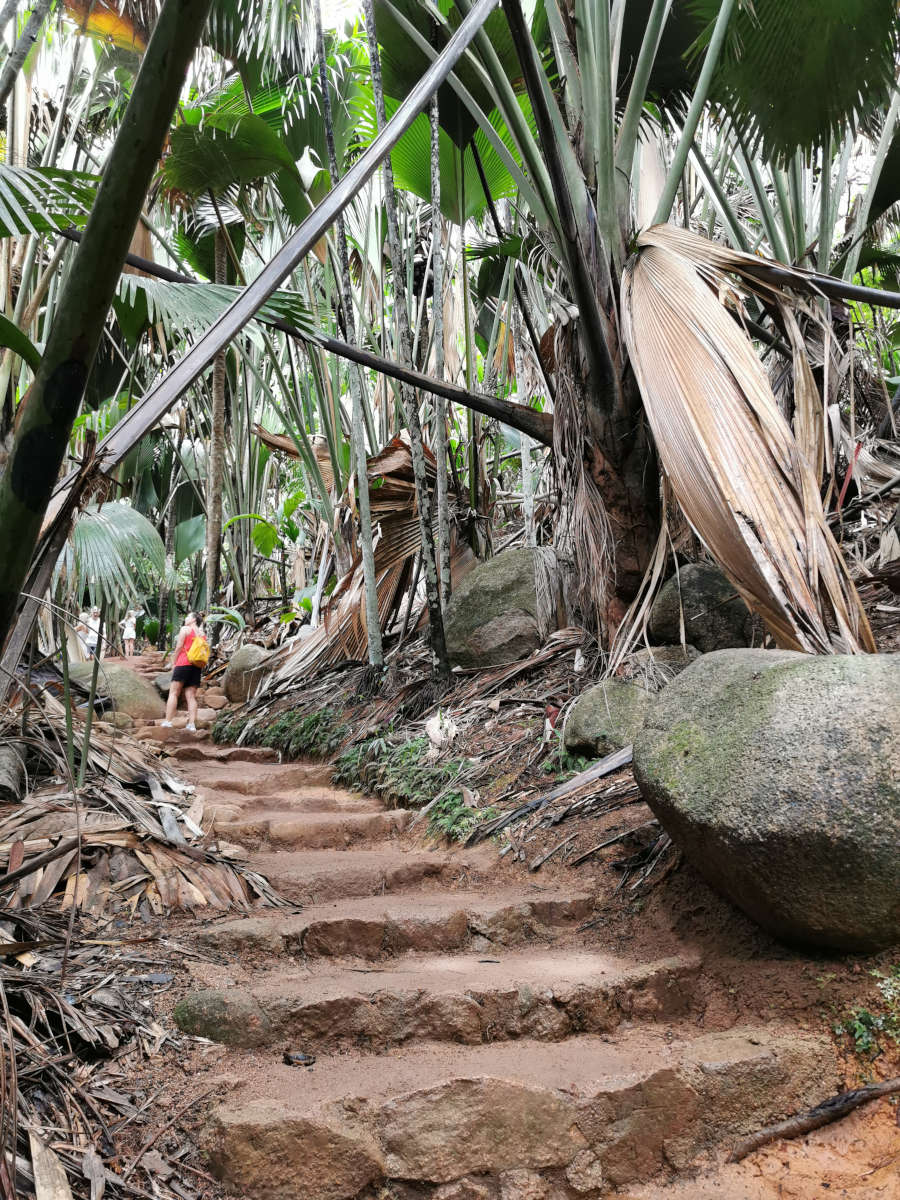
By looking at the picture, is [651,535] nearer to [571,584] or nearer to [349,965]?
[571,584]

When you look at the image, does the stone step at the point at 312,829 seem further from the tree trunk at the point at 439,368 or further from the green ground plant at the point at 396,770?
the tree trunk at the point at 439,368

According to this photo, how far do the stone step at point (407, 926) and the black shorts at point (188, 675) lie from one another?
420 centimetres

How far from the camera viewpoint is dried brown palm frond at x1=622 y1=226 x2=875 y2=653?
7.80ft

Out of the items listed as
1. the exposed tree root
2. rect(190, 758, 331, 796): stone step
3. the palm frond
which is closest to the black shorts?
rect(190, 758, 331, 796): stone step

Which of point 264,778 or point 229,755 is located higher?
point 264,778

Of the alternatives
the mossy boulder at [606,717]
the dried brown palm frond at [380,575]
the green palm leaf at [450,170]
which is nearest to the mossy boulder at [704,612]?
the mossy boulder at [606,717]

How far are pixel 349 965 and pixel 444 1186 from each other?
2.61 feet

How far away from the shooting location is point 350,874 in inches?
128

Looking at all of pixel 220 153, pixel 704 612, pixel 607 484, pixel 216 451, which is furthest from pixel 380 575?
pixel 220 153

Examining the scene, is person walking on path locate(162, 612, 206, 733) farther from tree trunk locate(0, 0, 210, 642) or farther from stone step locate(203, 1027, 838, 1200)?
tree trunk locate(0, 0, 210, 642)

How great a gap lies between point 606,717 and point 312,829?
1345 mm

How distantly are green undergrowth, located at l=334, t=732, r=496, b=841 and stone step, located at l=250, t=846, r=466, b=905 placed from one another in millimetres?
213

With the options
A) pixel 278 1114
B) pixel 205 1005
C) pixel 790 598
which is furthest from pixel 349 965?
pixel 790 598

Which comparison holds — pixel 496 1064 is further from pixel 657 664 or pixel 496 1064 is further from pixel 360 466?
pixel 360 466
